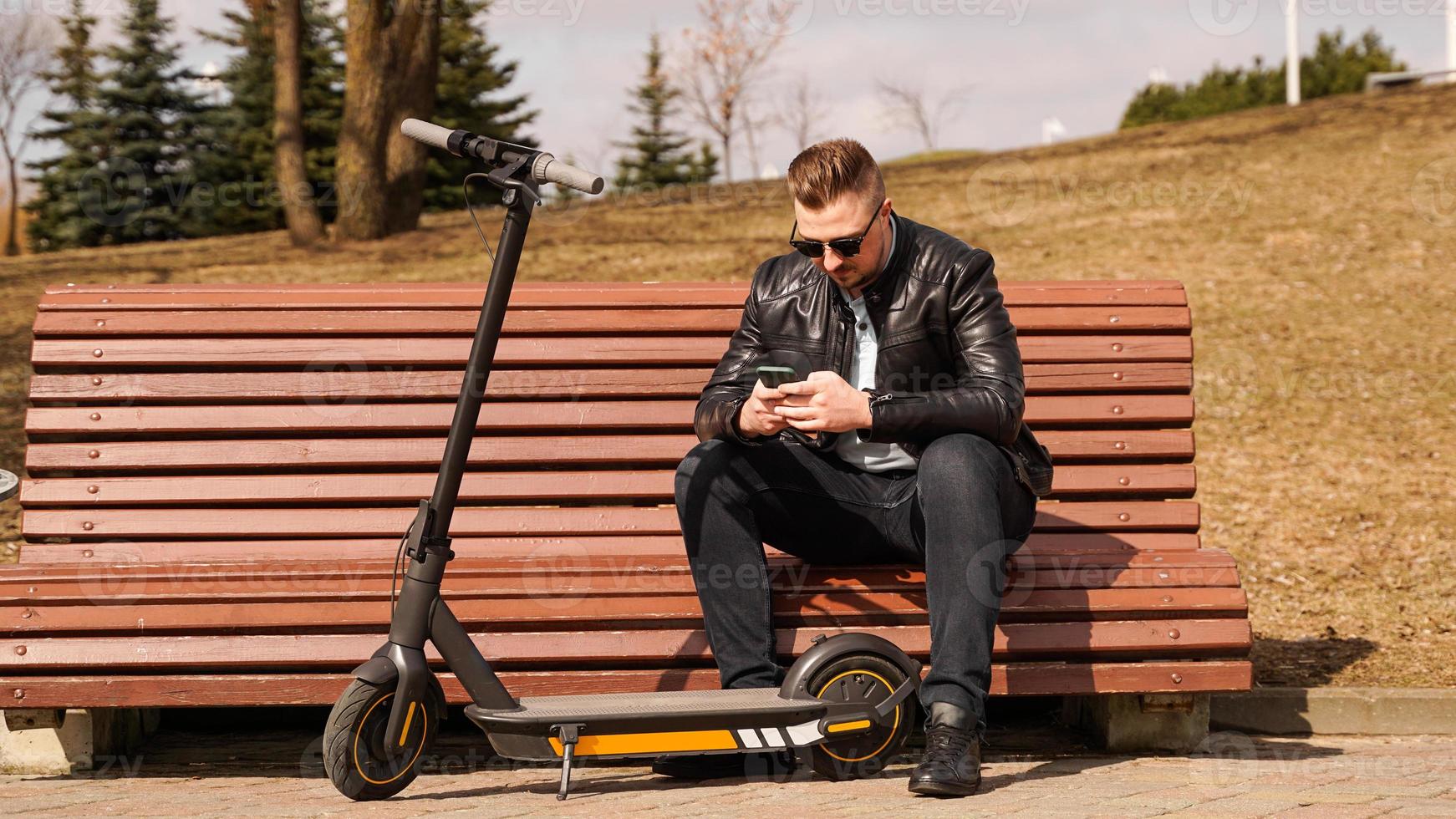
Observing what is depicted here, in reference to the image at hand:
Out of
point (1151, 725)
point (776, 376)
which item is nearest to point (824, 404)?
point (776, 376)

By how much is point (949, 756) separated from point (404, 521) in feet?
5.84

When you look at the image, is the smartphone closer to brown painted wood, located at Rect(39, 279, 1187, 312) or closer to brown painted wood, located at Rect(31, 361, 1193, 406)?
brown painted wood, located at Rect(31, 361, 1193, 406)

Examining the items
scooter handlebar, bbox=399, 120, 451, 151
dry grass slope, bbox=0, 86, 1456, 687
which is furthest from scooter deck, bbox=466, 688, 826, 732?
dry grass slope, bbox=0, 86, 1456, 687

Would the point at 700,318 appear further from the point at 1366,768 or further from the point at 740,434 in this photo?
the point at 1366,768

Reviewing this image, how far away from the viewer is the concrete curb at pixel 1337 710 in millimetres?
4457

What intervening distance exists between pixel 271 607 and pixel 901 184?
14.0m

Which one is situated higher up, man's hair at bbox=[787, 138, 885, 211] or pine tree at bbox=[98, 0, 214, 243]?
pine tree at bbox=[98, 0, 214, 243]

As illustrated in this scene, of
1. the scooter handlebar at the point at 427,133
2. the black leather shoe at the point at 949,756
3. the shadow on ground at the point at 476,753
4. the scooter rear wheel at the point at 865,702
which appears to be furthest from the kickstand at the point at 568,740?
the scooter handlebar at the point at 427,133

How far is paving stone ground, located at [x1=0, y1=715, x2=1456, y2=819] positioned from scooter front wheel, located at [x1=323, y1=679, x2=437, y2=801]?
0.18ft

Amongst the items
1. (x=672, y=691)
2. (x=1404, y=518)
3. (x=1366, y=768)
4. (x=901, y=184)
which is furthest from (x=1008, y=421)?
(x=901, y=184)

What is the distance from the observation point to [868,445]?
A: 3.86 meters

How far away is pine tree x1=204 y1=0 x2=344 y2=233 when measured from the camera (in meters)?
27.7

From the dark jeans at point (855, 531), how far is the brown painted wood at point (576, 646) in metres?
0.16

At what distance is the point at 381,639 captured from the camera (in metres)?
3.64
